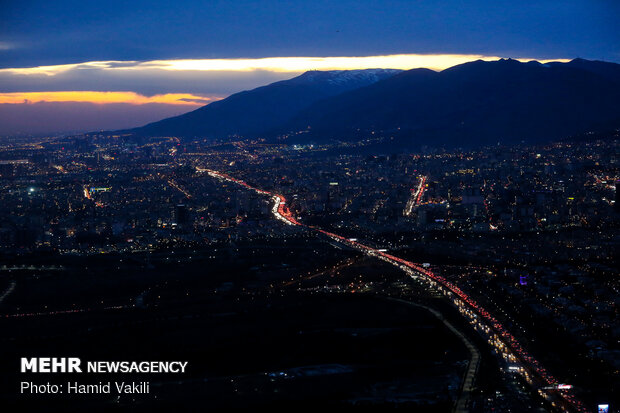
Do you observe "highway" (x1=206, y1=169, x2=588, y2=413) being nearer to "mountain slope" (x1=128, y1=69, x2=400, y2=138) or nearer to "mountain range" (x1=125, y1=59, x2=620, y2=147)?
"mountain range" (x1=125, y1=59, x2=620, y2=147)

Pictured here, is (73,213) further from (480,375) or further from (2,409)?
(480,375)

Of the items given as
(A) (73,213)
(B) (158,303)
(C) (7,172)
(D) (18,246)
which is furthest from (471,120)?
(B) (158,303)

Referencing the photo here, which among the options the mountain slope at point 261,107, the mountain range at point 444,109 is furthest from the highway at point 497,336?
the mountain slope at point 261,107

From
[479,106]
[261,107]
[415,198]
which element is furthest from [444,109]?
[415,198]

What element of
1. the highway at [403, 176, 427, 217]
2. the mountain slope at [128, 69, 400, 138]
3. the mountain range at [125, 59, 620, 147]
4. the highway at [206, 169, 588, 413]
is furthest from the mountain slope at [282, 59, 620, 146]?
the highway at [206, 169, 588, 413]

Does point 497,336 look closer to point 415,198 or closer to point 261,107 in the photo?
point 415,198

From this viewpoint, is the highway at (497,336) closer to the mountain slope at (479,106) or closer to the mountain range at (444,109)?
the mountain range at (444,109)
